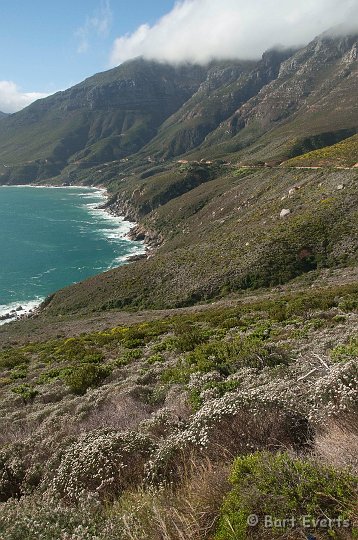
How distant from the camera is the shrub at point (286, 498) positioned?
3705mm

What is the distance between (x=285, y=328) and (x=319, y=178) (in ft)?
183

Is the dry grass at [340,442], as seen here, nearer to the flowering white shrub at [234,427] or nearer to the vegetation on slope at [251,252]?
the flowering white shrub at [234,427]

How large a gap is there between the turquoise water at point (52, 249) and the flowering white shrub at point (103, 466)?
2573 inches

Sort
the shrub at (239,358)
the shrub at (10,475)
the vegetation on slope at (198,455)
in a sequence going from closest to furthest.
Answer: the vegetation on slope at (198,455), the shrub at (10,475), the shrub at (239,358)

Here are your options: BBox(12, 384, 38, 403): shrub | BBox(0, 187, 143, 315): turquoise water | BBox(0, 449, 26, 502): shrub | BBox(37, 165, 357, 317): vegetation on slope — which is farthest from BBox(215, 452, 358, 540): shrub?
BBox(0, 187, 143, 315): turquoise water

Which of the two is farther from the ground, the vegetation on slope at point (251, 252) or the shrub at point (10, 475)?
the shrub at point (10, 475)

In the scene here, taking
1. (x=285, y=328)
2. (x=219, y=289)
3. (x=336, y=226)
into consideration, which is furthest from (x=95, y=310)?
(x=285, y=328)

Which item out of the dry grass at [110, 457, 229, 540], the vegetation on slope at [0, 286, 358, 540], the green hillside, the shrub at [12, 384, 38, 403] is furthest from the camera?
the green hillside

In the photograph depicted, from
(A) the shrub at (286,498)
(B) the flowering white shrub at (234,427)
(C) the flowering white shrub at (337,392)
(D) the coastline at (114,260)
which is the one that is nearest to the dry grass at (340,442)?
(C) the flowering white shrub at (337,392)

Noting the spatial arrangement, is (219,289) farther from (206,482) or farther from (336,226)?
(206,482)

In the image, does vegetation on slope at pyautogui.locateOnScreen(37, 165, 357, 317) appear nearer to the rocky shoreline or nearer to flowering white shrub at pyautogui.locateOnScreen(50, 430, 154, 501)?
the rocky shoreline

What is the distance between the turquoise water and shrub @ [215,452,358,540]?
68529 millimetres

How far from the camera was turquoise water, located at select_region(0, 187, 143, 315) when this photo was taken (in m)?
78.3

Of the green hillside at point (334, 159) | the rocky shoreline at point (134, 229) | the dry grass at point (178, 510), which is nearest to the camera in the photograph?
the dry grass at point (178, 510)
